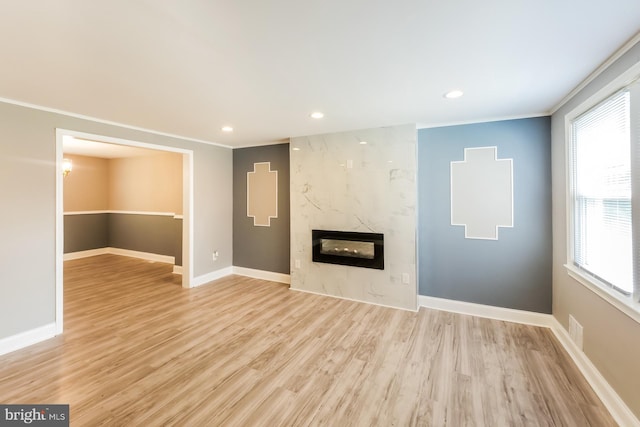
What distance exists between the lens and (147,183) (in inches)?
250

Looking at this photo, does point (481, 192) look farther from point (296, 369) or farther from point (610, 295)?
point (296, 369)

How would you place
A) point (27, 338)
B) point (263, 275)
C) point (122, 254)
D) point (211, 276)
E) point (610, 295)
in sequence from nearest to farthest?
1. point (610, 295)
2. point (27, 338)
3. point (211, 276)
4. point (263, 275)
5. point (122, 254)

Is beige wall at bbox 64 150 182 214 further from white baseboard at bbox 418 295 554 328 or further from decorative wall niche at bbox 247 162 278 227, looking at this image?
white baseboard at bbox 418 295 554 328

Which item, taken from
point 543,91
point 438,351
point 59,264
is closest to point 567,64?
point 543,91

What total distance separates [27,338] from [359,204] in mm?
4033

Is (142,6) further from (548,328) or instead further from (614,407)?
(548,328)

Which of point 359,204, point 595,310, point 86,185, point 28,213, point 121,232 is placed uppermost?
point 86,185

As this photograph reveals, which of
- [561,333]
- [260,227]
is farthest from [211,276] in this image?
[561,333]

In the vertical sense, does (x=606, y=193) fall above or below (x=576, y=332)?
above

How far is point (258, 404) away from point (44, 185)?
3.20m

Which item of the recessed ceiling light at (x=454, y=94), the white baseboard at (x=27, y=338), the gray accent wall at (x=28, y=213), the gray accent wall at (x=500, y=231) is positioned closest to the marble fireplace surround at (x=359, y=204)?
the gray accent wall at (x=500, y=231)

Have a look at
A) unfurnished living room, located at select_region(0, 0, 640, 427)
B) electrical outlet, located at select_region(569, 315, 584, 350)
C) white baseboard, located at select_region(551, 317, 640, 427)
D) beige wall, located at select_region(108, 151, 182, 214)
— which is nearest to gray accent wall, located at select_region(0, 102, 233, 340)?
unfurnished living room, located at select_region(0, 0, 640, 427)

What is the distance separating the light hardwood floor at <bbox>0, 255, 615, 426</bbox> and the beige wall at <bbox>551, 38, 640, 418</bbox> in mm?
266

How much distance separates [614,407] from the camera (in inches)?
71.2
